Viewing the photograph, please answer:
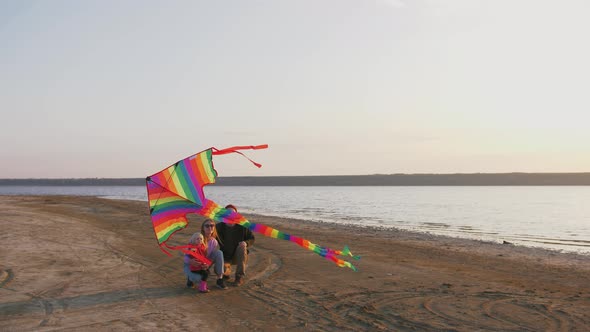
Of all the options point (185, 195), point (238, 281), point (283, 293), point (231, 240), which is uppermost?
point (185, 195)

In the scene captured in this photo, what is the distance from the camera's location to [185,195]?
837cm

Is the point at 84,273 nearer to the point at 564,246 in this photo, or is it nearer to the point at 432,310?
the point at 432,310

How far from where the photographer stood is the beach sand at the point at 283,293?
736 centimetres

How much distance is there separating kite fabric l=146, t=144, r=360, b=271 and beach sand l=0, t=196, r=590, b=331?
1140mm

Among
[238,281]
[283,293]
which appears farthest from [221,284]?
[283,293]

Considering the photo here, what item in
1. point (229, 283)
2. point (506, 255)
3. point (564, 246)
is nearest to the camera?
point (229, 283)

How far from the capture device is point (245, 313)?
25.7ft

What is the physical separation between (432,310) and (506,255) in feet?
37.2

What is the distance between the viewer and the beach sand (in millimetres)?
7363

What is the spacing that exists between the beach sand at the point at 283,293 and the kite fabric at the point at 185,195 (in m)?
1.14

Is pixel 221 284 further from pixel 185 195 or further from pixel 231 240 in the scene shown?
pixel 185 195

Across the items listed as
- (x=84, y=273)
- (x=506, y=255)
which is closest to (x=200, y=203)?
(x=84, y=273)

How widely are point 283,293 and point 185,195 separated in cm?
260

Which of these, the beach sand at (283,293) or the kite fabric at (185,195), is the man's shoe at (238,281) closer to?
the beach sand at (283,293)
